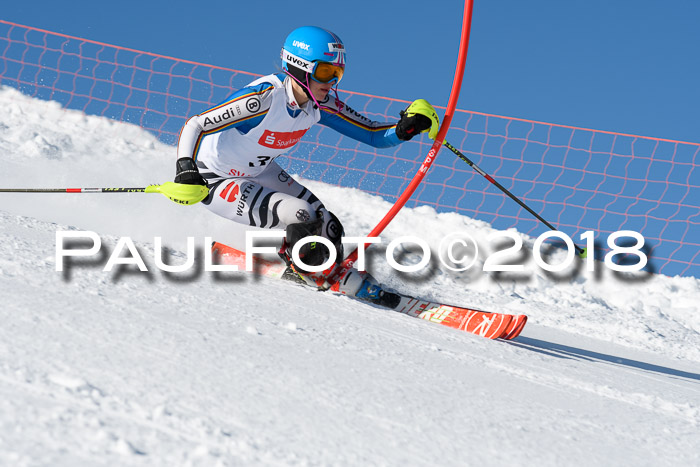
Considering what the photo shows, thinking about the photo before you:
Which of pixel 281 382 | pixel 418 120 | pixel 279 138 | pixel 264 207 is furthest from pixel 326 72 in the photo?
pixel 281 382

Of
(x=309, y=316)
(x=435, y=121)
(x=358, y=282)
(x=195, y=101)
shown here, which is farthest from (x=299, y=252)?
(x=195, y=101)

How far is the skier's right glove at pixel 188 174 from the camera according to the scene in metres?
3.54

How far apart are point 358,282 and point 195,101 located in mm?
5280

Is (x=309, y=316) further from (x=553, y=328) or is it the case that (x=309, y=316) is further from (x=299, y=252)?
(x=553, y=328)

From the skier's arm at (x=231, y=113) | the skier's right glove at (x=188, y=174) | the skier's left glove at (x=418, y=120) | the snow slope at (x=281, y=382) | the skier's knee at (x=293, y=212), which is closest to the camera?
the snow slope at (x=281, y=382)

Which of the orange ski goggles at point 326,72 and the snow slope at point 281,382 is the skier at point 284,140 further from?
the snow slope at point 281,382

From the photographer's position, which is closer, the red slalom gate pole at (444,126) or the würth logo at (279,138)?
the würth logo at (279,138)

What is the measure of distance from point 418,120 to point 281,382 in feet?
8.16

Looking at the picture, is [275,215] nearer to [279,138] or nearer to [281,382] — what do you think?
[279,138]

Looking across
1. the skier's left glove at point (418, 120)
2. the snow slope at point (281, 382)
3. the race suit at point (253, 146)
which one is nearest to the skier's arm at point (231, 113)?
the race suit at point (253, 146)

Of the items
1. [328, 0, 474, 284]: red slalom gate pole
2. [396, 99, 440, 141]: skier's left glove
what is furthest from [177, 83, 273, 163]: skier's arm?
[328, 0, 474, 284]: red slalom gate pole

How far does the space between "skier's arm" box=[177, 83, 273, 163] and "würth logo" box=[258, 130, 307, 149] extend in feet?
0.49

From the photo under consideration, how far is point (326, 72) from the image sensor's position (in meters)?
3.89

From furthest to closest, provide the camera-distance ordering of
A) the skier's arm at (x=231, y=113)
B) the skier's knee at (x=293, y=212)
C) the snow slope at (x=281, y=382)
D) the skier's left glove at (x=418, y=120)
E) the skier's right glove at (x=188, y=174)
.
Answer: the skier's left glove at (x=418, y=120) → the skier's knee at (x=293, y=212) → the skier's arm at (x=231, y=113) → the skier's right glove at (x=188, y=174) → the snow slope at (x=281, y=382)
